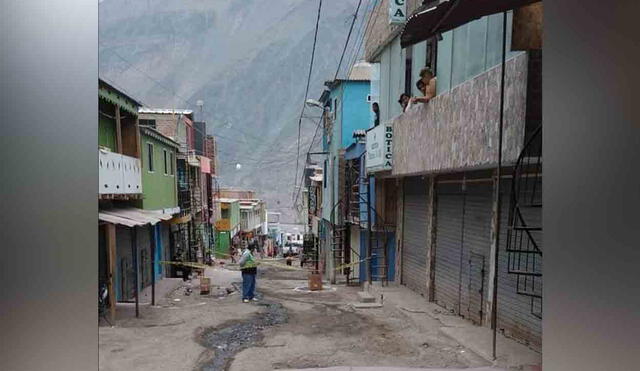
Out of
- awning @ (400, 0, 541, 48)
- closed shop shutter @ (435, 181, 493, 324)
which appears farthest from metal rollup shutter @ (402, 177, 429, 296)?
awning @ (400, 0, 541, 48)

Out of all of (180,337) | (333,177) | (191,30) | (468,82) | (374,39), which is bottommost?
(180,337)

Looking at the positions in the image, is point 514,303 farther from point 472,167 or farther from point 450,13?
point 450,13

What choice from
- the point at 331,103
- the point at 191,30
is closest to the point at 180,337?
the point at 331,103

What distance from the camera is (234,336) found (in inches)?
340

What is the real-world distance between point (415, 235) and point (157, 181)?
8.91m

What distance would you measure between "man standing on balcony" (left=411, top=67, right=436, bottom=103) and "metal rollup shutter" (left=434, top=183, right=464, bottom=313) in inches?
75.4

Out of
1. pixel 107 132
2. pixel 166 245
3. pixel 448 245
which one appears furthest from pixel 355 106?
pixel 448 245

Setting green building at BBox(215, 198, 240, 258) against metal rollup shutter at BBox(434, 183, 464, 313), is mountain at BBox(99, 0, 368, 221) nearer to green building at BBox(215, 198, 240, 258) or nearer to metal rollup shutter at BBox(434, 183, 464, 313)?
green building at BBox(215, 198, 240, 258)
